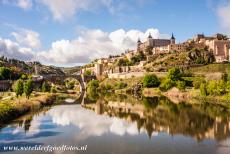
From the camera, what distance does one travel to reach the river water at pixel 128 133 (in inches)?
1094

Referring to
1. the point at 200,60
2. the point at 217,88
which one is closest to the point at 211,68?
the point at 200,60

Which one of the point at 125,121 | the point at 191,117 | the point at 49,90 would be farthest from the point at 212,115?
the point at 49,90

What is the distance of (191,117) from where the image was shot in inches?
1800

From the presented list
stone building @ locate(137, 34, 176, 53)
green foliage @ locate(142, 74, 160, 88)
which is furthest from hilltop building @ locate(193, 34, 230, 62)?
green foliage @ locate(142, 74, 160, 88)

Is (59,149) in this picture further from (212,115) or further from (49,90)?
(49,90)

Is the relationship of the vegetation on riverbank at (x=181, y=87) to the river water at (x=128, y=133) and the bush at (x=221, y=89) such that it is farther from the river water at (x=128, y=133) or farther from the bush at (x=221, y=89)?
the river water at (x=128, y=133)

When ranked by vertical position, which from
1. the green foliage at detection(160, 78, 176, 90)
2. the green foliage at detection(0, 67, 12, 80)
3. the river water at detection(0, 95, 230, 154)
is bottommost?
the river water at detection(0, 95, 230, 154)

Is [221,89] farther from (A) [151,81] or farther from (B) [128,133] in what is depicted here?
(B) [128,133]

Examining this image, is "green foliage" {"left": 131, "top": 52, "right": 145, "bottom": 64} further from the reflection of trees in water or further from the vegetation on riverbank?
the reflection of trees in water

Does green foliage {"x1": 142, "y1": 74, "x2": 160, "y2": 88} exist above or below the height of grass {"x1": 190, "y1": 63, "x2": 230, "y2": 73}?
below

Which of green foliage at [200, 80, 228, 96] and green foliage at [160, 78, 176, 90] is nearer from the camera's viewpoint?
green foliage at [200, 80, 228, 96]

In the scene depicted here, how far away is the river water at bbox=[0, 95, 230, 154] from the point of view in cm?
2778

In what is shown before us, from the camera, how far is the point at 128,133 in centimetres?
3453

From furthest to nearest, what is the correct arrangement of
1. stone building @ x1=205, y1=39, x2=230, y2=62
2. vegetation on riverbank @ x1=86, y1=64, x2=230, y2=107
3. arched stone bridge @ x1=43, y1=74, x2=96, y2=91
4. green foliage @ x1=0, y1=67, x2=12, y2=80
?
stone building @ x1=205, y1=39, x2=230, y2=62
arched stone bridge @ x1=43, y1=74, x2=96, y2=91
green foliage @ x1=0, y1=67, x2=12, y2=80
vegetation on riverbank @ x1=86, y1=64, x2=230, y2=107
